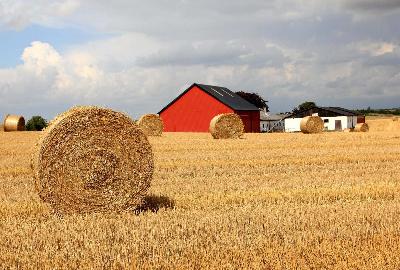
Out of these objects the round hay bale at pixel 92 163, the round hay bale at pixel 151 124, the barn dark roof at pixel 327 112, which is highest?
the barn dark roof at pixel 327 112

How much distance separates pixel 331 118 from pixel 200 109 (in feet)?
85.3

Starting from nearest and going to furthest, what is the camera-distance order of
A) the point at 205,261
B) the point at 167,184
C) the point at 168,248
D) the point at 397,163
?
the point at 205,261 < the point at 168,248 < the point at 167,184 < the point at 397,163

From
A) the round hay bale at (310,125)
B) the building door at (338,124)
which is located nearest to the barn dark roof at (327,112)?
the building door at (338,124)

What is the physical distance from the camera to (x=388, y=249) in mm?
6297

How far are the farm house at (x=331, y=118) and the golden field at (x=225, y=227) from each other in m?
57.7

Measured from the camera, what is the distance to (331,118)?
70500mm

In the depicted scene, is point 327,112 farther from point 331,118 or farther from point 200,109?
point 200,109

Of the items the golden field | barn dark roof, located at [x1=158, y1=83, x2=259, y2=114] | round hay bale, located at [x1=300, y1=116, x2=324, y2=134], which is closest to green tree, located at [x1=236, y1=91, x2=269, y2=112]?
barn dark roof, located at [x1=158, y1=83, x2=259, y2=114]

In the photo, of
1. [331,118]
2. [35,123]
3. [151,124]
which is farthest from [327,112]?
[151,124]

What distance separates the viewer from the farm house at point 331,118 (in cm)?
6938

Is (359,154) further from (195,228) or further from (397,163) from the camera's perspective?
(195,228)

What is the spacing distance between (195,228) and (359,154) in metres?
12.9

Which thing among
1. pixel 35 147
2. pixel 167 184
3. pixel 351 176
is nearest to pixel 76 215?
pixel 35 147

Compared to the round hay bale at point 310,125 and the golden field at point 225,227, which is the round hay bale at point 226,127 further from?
the golden field at point 225,227
